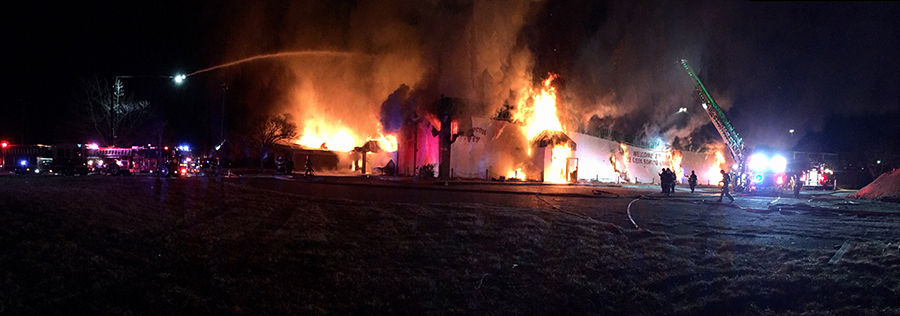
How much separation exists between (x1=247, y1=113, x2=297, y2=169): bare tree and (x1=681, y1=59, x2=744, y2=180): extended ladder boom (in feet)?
110

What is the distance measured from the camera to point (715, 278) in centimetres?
768

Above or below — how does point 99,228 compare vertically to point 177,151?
below

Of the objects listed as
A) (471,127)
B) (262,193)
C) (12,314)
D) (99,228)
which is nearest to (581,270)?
(12,314)

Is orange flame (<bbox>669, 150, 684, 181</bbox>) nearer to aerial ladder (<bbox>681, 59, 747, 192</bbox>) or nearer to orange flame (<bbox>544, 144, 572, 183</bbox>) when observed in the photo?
aerial ladder (<bbox>681, 59, 747, 192</bbox>)

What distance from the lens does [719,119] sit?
39688 mm

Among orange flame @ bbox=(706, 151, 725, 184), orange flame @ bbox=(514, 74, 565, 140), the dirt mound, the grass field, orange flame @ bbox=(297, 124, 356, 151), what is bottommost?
the grass field

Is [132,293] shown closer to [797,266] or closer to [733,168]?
[797,266]

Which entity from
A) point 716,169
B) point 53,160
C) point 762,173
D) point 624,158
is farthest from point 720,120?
point 53,160

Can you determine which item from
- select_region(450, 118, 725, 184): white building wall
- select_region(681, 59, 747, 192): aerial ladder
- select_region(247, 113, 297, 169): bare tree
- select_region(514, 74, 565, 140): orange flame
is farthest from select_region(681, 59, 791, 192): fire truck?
select_region(247, 113, 297, 169): bare tree

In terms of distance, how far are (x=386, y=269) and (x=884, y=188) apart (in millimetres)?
25858

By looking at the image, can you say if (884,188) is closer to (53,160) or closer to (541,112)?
(541,112)

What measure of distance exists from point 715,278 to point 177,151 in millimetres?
29746

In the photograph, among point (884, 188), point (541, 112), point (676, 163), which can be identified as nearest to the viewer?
point (884, 188)

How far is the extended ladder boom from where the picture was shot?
38688 millimetres
